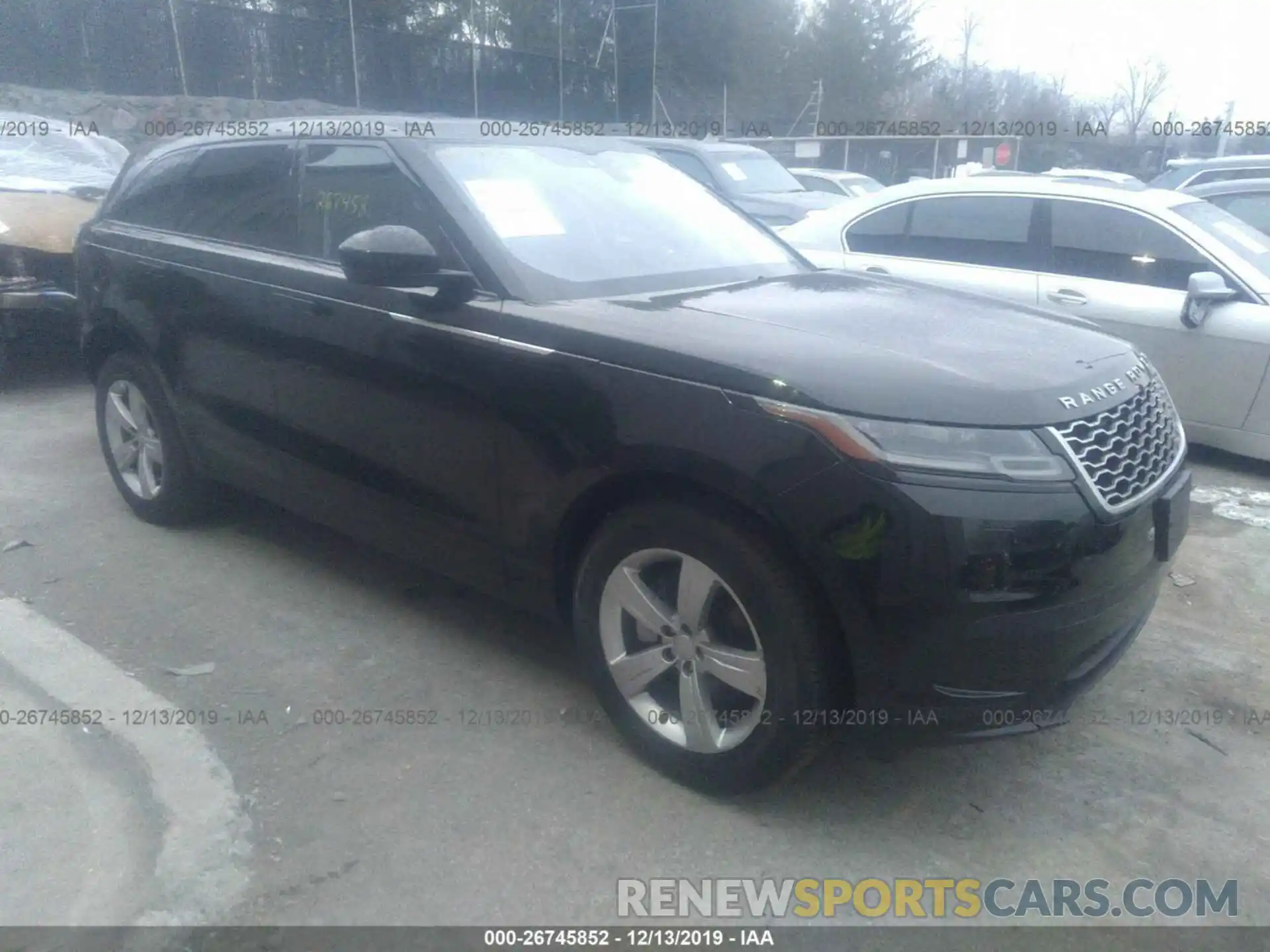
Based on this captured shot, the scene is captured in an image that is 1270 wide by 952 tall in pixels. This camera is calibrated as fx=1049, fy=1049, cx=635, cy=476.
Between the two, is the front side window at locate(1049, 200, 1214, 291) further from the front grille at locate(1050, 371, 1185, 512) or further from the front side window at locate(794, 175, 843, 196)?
the front side window at locate(794, 175, 843, 196)

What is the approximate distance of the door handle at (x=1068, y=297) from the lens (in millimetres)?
5949

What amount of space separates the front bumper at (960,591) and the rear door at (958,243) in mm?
3898

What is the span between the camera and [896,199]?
22.2 feet

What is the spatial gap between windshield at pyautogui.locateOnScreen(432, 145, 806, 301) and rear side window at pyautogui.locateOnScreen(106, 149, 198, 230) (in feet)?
5.50

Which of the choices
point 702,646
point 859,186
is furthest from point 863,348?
Result: point 859,186

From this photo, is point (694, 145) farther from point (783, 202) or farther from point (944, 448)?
point (944, 448)

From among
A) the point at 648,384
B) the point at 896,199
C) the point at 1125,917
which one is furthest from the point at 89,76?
the point at 1125,917

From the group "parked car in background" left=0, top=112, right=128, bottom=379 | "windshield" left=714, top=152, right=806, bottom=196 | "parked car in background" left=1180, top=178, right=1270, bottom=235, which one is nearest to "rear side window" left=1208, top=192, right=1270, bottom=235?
"parked car in background" left=1180, top=178, right=1270, bottom=235

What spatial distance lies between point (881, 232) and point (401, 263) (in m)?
4.38

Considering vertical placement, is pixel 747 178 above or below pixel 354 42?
below

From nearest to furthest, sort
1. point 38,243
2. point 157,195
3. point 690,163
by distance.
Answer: point 157,195 → point 38,243 → point 690,163

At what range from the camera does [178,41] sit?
57.9ft

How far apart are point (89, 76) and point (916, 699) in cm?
1873

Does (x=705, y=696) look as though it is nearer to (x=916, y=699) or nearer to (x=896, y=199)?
Result: (x=916, y=699)
